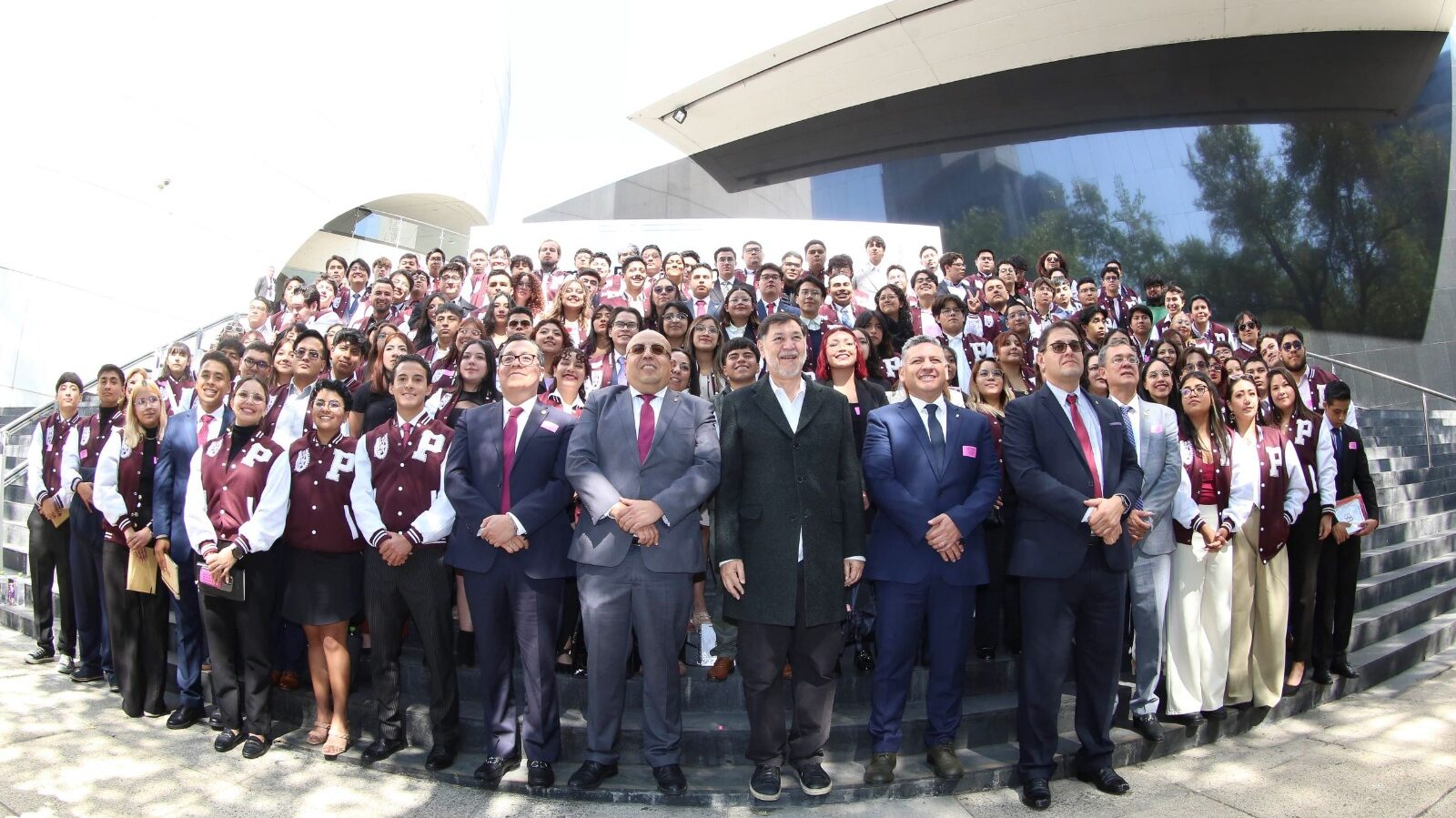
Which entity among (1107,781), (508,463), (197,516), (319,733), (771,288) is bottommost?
(1107,781)

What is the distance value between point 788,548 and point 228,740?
294 centimetres

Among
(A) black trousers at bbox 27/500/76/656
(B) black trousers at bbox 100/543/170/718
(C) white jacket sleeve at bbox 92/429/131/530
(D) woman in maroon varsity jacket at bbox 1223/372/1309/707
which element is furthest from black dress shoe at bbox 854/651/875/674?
(A) black trousers at bbox 27/500/76/656

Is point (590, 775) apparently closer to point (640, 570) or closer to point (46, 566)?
point (640, 570)

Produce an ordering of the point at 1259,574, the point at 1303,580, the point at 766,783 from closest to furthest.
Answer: the point at 766,783, the point at 1259,574, the point at 1303,580

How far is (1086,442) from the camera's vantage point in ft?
12.3

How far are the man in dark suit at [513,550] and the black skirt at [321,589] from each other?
2.12ft

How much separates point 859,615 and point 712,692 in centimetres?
93

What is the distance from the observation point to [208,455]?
4168 mm

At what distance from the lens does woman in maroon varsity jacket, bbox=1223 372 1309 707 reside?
4434 millimetres

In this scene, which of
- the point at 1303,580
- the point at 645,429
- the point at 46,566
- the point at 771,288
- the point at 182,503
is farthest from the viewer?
the point at 771,288

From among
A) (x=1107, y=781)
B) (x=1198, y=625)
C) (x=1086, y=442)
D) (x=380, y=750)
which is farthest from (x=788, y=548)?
(x=1198, y=625)

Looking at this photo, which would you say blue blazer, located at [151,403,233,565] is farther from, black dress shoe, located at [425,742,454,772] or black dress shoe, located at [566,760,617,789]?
black dress shoe, located at [566,760,617,789]

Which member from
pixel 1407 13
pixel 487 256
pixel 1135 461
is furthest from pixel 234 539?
pixel 1407 13

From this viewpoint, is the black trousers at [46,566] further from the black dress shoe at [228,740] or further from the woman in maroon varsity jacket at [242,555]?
the black dress shoe at [228,740]
